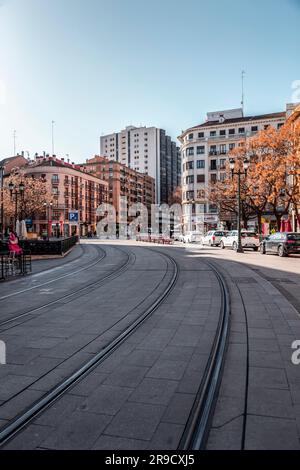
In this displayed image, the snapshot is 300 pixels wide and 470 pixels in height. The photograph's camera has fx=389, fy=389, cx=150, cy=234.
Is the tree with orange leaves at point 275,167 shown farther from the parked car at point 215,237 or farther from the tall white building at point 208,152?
the tall white building at point 208,152

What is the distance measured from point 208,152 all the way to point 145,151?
7283cm

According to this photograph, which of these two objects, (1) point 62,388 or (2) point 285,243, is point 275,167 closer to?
(2) point 285,243

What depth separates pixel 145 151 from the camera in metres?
144

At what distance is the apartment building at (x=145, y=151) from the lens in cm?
14288

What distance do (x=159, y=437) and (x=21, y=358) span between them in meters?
2.92

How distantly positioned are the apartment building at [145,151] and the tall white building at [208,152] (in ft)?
213

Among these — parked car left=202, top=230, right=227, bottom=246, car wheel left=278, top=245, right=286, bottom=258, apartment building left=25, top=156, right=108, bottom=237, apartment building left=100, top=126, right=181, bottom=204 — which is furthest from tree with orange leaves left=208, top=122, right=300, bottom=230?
apartment building left=100, top=126, right=181, bottom=204

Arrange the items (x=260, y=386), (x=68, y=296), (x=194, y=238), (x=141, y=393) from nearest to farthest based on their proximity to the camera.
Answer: (x=141, y=393) → (x=260, y=386) → (x=68, y=296) → (x=194, y=238)

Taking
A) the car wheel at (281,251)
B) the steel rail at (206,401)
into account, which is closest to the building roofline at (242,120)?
the car wheel at (281,251)

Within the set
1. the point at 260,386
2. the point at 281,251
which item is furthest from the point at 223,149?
the point at 260,386

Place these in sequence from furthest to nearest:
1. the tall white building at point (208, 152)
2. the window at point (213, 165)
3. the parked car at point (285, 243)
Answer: the window at point (213, 165), the tall white building at point (208, 152), the parked car at point (285, 243)

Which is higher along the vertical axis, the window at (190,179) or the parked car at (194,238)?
the window at (190,179)

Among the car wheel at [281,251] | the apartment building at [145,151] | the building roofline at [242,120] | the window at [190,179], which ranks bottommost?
the car wheel at [281,251]

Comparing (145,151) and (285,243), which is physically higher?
(145,151)
